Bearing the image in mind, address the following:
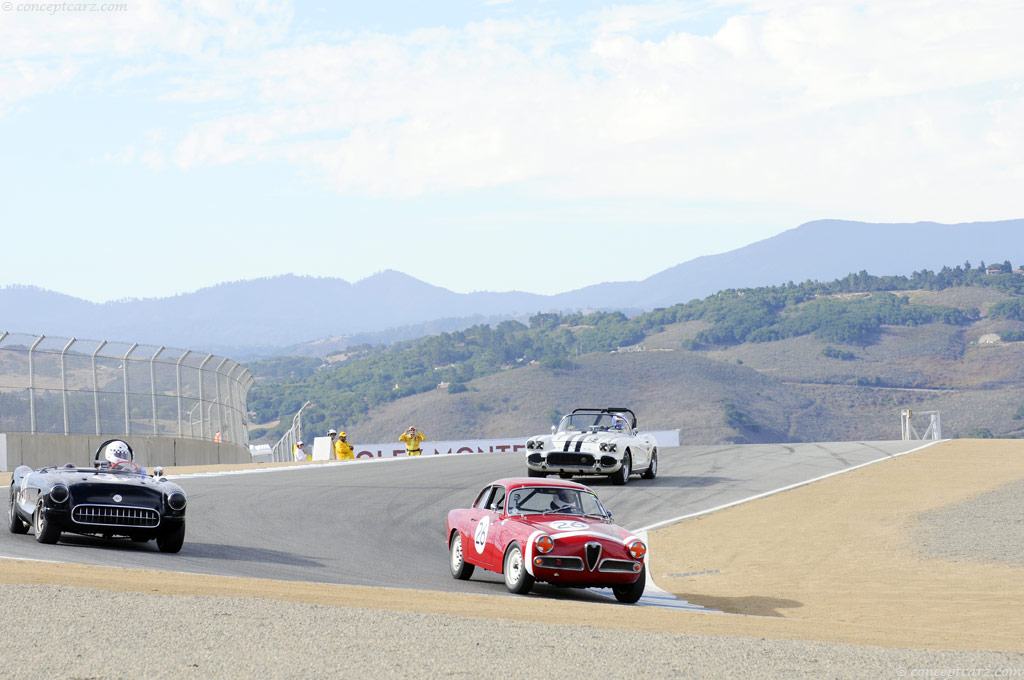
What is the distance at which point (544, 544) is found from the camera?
11570 mm

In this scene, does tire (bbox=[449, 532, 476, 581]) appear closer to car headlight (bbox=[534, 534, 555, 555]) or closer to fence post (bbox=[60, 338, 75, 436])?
car headlight (bbox=[534, 534, 555, 555])

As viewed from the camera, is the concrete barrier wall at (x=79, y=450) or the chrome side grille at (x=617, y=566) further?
the concrete barrier wall at (x=79, y=450)

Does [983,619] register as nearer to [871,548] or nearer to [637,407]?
[871,548]

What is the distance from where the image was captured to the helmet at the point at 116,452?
561 inches

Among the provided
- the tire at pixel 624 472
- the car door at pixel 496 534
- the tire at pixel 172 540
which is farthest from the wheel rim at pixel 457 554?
the tire at pixel 624 472

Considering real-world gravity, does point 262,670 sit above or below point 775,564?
above

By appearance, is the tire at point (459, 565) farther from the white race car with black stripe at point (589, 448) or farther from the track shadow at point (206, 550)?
the white race car with black stripe at point (589, 448)

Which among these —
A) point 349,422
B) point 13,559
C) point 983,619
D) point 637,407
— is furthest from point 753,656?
point 349,422

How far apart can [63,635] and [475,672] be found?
2.59 meters

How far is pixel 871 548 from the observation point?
16641 mm

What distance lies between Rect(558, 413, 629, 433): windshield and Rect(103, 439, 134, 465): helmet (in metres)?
11.2

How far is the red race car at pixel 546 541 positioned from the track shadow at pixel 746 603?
806mm

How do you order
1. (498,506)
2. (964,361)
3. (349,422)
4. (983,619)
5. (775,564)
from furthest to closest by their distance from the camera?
(964,361)
(349,422)
(775,564)
(498,506)
(983,619)

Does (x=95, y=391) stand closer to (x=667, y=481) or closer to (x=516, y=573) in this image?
(x=667, y=481)
